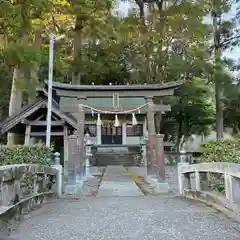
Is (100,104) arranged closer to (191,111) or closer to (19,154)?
(19,154)

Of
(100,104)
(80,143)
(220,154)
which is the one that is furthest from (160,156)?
(220,154)

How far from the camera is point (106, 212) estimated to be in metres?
6.45

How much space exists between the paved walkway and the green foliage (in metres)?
1.32

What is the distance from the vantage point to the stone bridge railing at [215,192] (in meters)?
5.31

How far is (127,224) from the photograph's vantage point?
5.27 m

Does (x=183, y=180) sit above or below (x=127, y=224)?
above

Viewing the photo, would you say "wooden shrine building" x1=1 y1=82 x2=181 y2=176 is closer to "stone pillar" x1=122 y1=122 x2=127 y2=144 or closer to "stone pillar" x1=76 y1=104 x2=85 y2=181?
"stone pillar" x1=76 y1=104 x2=85 y2=181

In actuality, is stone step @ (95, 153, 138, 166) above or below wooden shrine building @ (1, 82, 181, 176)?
below

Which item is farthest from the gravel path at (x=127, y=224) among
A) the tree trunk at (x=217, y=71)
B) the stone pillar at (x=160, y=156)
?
the tree trunk at (x=217, y=71)

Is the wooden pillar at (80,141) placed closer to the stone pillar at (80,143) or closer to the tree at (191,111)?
the stone pillar at (80,143)

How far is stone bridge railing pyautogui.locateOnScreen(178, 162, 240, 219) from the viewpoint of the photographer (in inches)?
209

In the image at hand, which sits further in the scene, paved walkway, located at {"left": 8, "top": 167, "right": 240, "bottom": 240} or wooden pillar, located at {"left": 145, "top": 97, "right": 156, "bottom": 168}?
wooden pillar, located at {"left": 145, "top": 97, "right": 156, "bottom": 168}

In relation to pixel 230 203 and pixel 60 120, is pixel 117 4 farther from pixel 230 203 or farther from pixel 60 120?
pixel 230 203

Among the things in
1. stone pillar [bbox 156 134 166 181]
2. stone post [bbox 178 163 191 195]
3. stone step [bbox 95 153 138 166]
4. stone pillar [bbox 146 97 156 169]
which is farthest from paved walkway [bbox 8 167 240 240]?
stone step [bbox 95 153 138 166]
